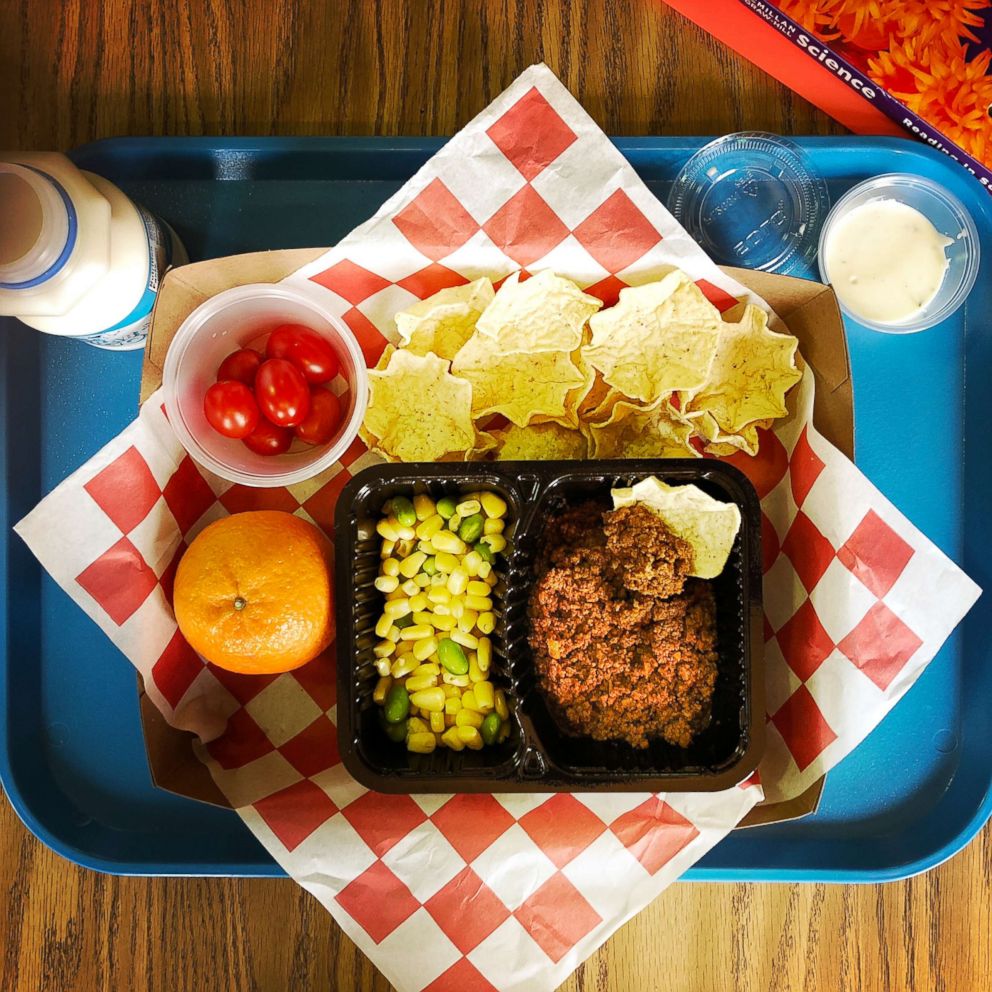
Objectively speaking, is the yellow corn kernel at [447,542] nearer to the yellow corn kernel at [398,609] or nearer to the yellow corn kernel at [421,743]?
the yellow corn kernel at [398,609]

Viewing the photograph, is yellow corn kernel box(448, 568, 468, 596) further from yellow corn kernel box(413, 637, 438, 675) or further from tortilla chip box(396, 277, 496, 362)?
tortilla chip box(396, 277, 496, 362)

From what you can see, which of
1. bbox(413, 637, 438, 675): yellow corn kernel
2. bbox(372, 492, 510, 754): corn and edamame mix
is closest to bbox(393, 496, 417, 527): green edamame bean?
bbox(372, 492, 510, 754): corn and edamame mix

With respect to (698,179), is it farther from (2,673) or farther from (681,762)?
(2,673)

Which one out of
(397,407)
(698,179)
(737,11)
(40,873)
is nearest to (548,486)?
(397,407)

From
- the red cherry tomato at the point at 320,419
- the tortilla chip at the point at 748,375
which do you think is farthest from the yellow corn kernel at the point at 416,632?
the tortilla chip at the point at 748,375

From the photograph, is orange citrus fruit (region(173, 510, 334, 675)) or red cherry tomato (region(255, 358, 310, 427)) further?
red cherry tomato (region(255, 358, 310, 427))

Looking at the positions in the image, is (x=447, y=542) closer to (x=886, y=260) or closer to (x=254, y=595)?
(x=254, y=595)
